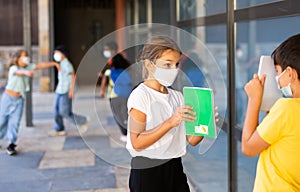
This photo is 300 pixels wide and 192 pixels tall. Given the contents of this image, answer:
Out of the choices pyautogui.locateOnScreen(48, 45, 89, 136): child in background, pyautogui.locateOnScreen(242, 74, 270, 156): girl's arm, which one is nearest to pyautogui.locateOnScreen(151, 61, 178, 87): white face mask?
pyautogui.locateOnScreen(242, 74, 270, 156): girl's arm

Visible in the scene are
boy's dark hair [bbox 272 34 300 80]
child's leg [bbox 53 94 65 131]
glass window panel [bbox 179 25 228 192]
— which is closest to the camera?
boy's dark hair [bbox 272 34 300 80]

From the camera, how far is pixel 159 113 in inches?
90.0

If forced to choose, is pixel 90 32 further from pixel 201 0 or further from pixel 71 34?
pixel 201 0

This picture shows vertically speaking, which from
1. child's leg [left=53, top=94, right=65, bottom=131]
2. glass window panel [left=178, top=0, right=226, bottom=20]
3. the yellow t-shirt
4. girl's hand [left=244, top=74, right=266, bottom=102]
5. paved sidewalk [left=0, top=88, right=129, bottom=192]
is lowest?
paved sidewalk [left=0, top=88, right=129, bottom=192]

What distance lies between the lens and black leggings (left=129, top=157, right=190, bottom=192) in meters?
2.41

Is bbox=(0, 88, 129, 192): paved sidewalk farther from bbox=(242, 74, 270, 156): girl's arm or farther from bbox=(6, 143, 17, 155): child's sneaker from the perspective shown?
bbox=(242, 74, 270, 156): girl's arm

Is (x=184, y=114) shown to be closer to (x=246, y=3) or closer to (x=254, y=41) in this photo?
(x=246, y=3)

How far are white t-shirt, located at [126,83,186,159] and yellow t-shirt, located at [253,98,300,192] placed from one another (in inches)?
20.1

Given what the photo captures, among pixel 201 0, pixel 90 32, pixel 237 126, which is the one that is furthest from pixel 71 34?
pixel 237 126

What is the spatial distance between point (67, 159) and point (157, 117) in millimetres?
4064

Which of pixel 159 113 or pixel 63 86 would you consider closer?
pixel 159 113

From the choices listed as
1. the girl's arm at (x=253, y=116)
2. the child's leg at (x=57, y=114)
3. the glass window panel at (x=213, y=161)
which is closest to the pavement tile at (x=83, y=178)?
the glass window panel at (x=213, y=161)

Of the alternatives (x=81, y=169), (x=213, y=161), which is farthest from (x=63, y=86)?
(x=213, y=161)

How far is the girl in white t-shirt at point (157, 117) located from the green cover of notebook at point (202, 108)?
0.04 meters
